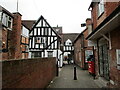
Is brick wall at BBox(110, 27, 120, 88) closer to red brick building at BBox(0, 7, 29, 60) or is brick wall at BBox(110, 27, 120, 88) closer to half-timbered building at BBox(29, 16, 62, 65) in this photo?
red brick building at BBox(0, 7, 29, 60)

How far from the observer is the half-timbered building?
21297 mm

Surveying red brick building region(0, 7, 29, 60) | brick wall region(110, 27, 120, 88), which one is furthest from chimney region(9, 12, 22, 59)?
brick wall region(110, 27, 120, 88)

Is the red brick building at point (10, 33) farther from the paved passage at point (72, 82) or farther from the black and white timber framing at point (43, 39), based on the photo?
the black and white timber framing at point (43, 39)

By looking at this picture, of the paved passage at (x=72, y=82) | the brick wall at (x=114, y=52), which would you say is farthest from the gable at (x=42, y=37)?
the brick wall at (x=114, y=52)

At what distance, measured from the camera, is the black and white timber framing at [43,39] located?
21.4 meters

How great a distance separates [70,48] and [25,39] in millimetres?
14389

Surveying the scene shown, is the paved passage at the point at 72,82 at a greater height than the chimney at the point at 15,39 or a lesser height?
lesser

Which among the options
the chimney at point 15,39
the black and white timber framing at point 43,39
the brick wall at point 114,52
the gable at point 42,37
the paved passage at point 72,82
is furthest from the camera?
the gable at point 42,37

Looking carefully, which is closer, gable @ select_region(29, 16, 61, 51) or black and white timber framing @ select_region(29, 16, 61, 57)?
black and white timber framing @ select_region(29, 16, 61, 57)

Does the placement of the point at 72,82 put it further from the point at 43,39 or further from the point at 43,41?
the point at 43,39

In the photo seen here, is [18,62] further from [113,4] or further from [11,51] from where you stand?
[11,51]

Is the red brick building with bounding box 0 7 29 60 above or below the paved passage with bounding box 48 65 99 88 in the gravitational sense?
above

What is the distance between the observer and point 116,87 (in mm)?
5227

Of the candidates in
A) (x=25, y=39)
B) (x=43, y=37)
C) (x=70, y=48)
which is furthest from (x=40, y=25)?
(x=70, y=48)
